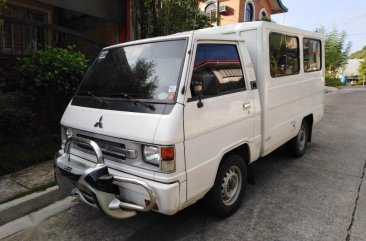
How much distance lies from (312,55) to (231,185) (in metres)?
3.39

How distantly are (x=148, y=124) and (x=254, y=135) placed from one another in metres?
1.70

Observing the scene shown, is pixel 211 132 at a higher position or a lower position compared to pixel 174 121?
lower

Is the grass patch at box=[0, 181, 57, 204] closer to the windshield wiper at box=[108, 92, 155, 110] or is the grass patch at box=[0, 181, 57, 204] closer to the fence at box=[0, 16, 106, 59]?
the windshield wiper at box=[108, 92, 155, 110]

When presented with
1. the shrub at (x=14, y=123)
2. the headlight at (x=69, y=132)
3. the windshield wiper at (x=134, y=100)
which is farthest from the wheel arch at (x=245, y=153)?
the shrub at (x=14, y=123)

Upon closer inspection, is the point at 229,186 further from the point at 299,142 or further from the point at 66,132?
the point at 299,142

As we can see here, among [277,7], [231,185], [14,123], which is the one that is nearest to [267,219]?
[231,185]

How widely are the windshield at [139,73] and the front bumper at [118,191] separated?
2.36 ft

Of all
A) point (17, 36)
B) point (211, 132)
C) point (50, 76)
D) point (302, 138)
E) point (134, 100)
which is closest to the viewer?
point (134, 100)

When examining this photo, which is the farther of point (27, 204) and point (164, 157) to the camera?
point (27, 204)

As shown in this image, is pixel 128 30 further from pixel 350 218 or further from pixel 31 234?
pixel 350 218

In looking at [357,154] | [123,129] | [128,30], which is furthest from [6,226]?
[128,30]

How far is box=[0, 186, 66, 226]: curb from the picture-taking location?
12.6ft

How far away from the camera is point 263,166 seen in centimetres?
561

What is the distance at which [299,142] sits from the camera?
6039 mm
